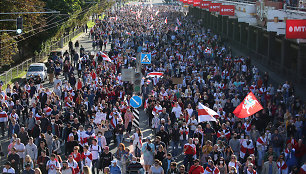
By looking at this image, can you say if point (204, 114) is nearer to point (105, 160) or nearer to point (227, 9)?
point (105, 160)

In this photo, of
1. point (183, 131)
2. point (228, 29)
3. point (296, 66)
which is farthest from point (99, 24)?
point (183, 131)

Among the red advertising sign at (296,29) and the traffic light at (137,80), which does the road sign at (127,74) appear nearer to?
the traffic light at (137,80)

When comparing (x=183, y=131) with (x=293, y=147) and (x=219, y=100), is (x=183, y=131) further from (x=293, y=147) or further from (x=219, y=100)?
(x=219, y=100)

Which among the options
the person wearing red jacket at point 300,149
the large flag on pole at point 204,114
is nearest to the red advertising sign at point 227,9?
the large flag on pole at point 204,114

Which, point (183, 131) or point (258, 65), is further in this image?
point (258, 65)

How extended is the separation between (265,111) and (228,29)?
1843 inches

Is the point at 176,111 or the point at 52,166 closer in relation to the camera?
the point at 52,166

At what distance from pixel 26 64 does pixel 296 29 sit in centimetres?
2534

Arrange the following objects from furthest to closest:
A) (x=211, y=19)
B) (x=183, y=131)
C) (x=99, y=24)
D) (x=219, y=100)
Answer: (x=211, y=19) < (x=99, y=24) < (x=219, y=100) < (x=183, y=131)

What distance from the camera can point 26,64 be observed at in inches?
1727

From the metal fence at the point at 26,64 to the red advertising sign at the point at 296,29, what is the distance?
65.1 ft

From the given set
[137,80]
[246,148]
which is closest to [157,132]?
[246,148]

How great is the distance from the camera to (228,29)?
67.0 meters

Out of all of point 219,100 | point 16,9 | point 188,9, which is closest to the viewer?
point 219,100
